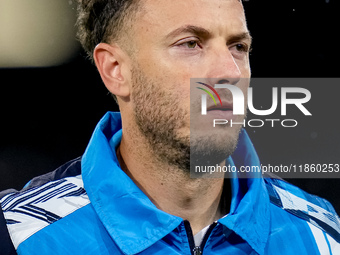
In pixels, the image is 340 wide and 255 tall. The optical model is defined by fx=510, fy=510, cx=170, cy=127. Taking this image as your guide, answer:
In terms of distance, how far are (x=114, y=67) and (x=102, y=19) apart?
0.16m

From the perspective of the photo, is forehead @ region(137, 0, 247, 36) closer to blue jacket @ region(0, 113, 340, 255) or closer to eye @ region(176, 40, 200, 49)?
eye @ region(176, 40, 200, 49)

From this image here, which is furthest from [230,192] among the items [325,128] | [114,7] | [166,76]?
[325,128]

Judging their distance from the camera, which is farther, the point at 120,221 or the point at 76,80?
the point at 76,80

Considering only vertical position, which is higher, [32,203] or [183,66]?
[183,66]

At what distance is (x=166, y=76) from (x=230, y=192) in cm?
37

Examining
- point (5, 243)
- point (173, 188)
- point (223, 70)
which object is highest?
point (223, 70)

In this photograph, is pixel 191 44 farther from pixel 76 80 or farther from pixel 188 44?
pixel 76 80

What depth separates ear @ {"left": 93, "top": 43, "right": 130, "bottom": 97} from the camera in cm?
129

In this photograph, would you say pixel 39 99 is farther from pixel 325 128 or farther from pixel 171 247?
pixel 325 128

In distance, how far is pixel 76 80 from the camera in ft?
6.04

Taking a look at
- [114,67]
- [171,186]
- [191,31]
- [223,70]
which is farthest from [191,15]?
[171,186]

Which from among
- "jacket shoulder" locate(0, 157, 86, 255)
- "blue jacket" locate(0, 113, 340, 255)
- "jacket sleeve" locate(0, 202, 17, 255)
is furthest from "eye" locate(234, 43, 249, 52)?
"jacket sleeve" locate(0, 202, 17, 255)

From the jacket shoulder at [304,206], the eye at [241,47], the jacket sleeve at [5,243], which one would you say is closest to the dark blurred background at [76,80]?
the jacket shoulder at [304,206]

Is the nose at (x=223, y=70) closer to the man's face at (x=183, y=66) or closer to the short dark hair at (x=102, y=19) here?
the man's face at (x=183, y=66)
